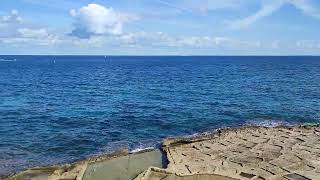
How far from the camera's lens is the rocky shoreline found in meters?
31.0

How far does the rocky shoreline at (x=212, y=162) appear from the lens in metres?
31.0

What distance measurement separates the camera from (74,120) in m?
57.3

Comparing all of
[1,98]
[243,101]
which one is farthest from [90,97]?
[243,101]

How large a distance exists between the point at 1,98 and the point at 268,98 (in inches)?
1980

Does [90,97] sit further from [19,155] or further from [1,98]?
[19,155]

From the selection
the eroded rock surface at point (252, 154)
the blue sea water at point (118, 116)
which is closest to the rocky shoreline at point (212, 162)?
the eroded rock surface at point (252, 154)

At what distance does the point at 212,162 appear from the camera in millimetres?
33938

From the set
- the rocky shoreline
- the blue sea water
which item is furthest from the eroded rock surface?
the blue sea water

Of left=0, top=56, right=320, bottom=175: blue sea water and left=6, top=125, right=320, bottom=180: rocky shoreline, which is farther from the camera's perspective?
left=0, top=56, right=320, bottom=175: blue sea water

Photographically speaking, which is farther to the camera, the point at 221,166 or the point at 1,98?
the point at 1,98

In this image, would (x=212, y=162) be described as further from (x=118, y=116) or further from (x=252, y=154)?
(x=118, y=116)

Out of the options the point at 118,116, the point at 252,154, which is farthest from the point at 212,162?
the point at 118,116

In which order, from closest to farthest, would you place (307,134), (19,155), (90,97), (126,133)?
(19,155) → (307,134) → (126,133) → (90,97)

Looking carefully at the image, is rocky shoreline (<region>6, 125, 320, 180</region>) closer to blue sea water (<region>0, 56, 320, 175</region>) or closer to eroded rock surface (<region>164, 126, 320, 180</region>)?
eroded rock surface (<region>164, 126, 320, 180</region>)
